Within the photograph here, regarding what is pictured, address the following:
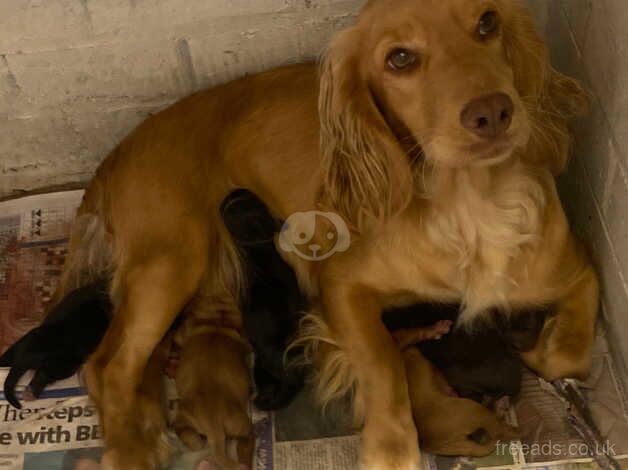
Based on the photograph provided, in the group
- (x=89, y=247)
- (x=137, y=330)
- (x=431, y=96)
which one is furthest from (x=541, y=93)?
(x=89, y=247)

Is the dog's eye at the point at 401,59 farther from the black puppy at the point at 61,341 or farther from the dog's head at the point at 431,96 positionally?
the black puppy at the point at 61,341

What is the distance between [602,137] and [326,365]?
885 millimetres

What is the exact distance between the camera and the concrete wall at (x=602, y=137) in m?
1.83

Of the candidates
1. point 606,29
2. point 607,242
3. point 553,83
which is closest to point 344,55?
point 553,83

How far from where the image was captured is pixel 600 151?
200 cm

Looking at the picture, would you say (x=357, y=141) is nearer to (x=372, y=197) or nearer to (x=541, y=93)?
(x=372, y=197)

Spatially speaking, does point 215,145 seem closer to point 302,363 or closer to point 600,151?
point 302,363

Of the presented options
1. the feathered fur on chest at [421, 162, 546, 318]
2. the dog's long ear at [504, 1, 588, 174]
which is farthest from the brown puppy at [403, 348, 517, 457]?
the dog's long ear at [504, 1, 588, 174]

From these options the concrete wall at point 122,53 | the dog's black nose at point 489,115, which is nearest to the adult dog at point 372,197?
the dog's black nose at point 489,115

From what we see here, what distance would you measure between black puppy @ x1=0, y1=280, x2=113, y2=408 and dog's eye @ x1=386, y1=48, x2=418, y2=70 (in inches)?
40.8

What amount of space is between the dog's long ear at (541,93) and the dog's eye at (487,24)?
3.1 inches

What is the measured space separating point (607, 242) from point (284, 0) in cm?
104

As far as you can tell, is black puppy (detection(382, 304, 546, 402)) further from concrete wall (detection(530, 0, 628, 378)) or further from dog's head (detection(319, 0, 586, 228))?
dog's head (detection(319, 0, 586, 228))

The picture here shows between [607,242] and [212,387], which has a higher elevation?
[607,242]
